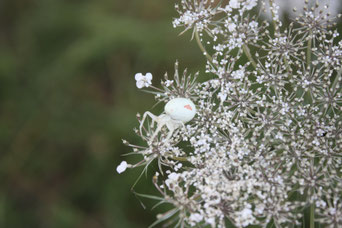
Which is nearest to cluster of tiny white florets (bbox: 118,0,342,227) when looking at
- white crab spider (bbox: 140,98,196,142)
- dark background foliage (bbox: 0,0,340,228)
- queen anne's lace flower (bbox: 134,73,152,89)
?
white crab spider (bbox: 140,98,196,142)

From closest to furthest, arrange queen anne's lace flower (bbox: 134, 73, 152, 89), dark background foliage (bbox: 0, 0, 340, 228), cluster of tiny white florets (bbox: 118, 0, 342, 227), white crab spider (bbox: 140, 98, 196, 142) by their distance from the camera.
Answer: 1. cluster of tiny white florets (bbox: 118, 0, 342, 227)
2. white crab spider (bbox: 140, 98, 196, 142)
3. queen anne's lace flower (bbox: 134, 73, 152, 89)
4. dark background foliage (bbox: 0, 0, 340, 228)

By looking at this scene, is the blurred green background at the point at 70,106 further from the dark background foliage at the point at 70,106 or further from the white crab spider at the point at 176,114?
the white crab spider at the point at 176,114

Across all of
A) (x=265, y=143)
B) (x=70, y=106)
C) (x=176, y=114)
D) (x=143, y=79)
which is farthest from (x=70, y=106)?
(x=265, y=143)

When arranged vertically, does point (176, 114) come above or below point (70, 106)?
below

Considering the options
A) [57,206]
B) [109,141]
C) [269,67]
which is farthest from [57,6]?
[269,67]

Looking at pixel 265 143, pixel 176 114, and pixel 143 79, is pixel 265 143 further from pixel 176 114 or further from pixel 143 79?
pixel 143 79

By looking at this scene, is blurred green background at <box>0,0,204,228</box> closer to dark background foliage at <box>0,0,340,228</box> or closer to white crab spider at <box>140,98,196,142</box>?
dark background foliage at <box>0,0,340,228</box>

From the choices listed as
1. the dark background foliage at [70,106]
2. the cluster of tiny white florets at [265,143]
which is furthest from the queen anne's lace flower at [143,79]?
the dark background foliage at [70,106]

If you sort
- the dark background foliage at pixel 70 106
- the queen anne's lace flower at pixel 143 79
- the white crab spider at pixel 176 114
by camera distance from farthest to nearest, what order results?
the dark background foliage at pixel 70 106
the queen anne's lace flower at pixel 143 79
the white crab spider at pixel 176 114
